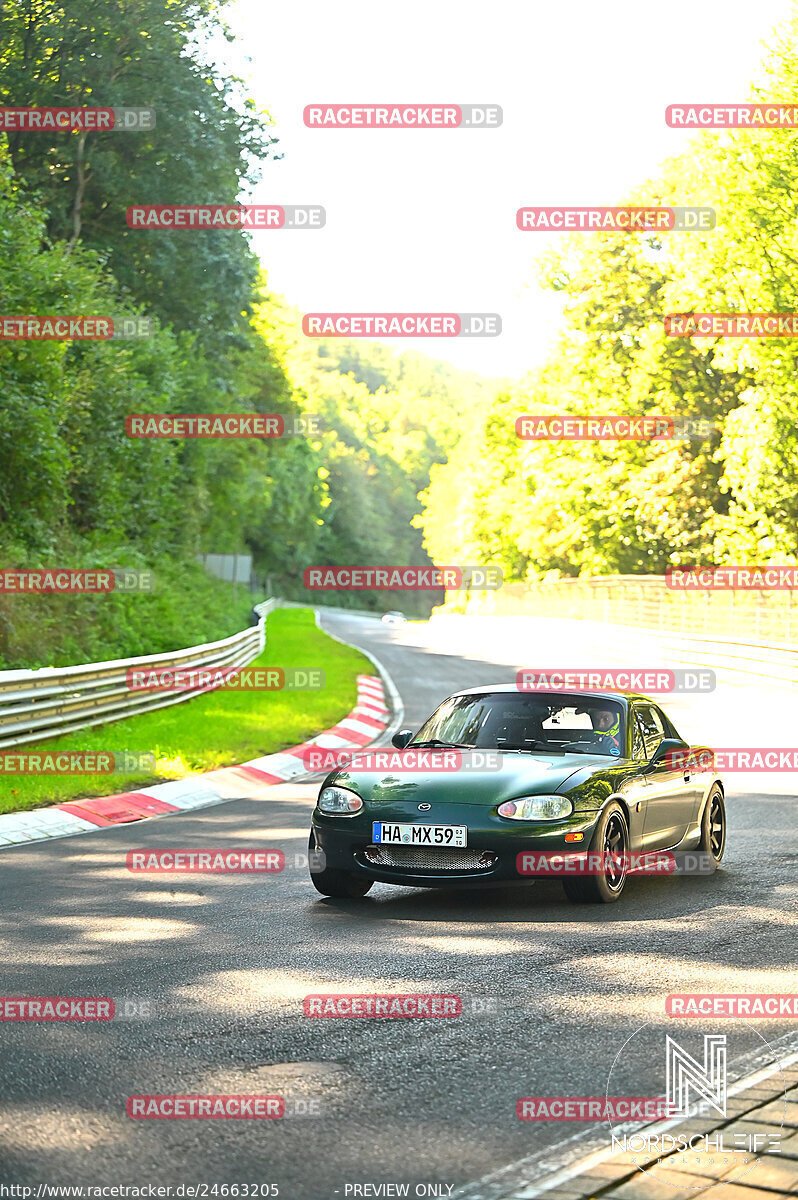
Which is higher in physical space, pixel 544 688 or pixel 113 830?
pixel 544 688

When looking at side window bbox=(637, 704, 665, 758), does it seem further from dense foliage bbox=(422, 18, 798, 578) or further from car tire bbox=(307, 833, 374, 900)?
dense foliage bbox=(422, 18, 798, 578)

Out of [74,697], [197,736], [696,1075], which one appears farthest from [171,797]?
[696,1075]

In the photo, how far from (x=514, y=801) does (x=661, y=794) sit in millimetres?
1608

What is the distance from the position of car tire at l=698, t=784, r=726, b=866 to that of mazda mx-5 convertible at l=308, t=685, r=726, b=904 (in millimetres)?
158

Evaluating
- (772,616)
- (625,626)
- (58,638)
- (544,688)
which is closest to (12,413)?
(58,638)

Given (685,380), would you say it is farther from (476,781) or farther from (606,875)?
(476,781)

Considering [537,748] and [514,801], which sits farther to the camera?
[537,748]

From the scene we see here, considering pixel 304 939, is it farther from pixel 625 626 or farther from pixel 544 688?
pixel 625 626

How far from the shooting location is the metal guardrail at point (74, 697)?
14.6 meters

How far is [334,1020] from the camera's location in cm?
606

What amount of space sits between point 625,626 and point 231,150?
2237 centimetres

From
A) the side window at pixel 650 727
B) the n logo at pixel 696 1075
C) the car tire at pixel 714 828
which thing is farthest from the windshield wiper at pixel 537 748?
the n logo at pixel 696 1075

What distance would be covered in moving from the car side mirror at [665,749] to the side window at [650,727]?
5 cm

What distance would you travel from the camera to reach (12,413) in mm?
21188
